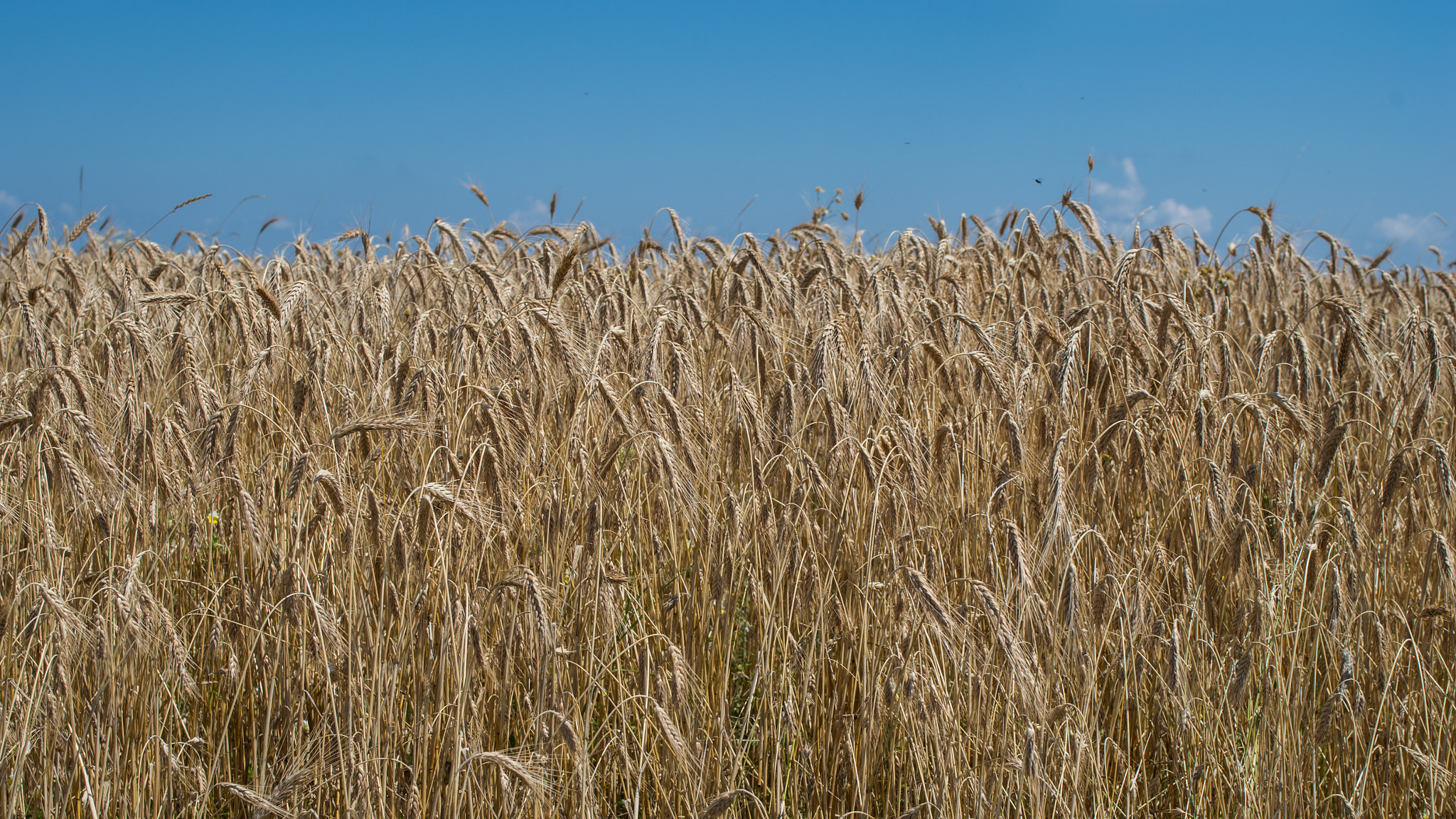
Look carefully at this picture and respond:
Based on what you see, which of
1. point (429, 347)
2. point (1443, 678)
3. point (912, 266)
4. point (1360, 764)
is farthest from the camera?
point (912, 266)

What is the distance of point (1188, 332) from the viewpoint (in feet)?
10.4

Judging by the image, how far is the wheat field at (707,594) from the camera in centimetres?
176

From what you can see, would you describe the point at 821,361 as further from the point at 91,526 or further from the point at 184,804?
the point at 91,526

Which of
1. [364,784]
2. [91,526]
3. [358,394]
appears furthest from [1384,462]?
[91,526]

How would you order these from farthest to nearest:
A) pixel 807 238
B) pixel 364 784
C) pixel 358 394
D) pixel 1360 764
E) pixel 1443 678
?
pixel 807 238, pixel 358 394, pixel 1443 678, pixel 1360 764, pixel 364 784

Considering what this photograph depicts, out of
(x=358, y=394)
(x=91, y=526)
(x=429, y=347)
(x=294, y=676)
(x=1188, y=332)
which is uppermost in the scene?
(x=1188, y=332)

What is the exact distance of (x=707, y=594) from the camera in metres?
2.10

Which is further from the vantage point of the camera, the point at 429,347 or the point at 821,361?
the point at 429,347

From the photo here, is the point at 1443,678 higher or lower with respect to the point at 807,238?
lower

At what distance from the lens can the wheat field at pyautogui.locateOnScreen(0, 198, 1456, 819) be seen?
5.76 feet

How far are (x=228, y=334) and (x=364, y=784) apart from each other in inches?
143

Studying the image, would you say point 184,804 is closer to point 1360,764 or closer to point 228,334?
point 1360,764

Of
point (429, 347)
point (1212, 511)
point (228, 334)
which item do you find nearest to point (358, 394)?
point (429, 347)

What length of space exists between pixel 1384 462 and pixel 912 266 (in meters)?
3.01
